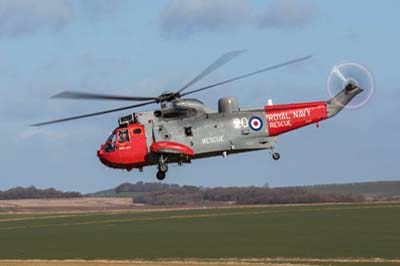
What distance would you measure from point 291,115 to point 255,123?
270 centimetres

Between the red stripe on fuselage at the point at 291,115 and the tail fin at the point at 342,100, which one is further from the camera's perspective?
the tail fin at the point at 342,100

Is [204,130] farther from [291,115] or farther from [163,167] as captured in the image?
[291,115]

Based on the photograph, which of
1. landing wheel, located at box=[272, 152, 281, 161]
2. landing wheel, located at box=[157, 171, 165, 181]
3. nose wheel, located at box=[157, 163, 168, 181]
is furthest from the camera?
nose wheel, located at box=[157, 163, 168, 181]

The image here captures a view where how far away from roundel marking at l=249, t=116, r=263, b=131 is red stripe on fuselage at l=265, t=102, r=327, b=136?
592 millimetres

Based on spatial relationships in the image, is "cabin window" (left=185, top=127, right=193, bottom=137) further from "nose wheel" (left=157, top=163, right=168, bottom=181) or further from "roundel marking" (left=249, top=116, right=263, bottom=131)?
"roundel marking" (left=249, top=116, right=263, bottom=131)

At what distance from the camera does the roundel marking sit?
2525 inches

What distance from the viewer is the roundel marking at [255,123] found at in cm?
6412

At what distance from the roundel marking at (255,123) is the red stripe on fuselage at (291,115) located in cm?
59

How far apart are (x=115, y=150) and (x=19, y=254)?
11261 cm

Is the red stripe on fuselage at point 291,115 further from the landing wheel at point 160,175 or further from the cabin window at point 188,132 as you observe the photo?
the landing wheel at point 160,175

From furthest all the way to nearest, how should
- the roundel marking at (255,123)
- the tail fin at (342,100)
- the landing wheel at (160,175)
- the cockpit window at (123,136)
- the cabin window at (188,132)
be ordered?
the tail fin at (342,100) → the cockpit window at (123,136) → the cabin window at (188,132) → the roundel marking at (255,123) → the landing wheel at (160,175)

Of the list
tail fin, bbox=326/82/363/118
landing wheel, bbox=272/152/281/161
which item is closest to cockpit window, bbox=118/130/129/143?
landing wheel, bbox=272/152/281/161

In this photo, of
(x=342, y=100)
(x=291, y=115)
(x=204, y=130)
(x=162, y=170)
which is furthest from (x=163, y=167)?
(x=342, y=100)

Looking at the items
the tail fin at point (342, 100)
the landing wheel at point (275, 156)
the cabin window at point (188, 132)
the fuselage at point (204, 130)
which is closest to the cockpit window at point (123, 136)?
the fuselage at point (204, 130)
